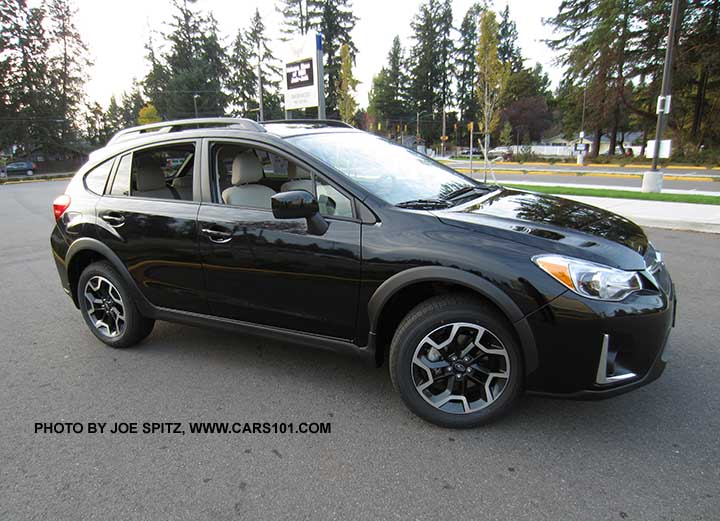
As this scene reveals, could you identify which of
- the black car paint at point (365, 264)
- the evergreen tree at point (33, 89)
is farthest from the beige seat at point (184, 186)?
the evergreen tree at point (33, 89)

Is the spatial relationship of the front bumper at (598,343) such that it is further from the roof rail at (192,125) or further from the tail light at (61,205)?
the tail light at (61,205)

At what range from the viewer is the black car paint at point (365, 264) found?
2.34 meters

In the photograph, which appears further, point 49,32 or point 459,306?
point 49,32

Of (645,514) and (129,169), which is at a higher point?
(129,169)

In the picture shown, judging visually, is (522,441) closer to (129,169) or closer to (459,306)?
(459,306)

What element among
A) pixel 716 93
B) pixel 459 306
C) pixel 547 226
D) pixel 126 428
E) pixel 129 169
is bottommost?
pixel 126 428

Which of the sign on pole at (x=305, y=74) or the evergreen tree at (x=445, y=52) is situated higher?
the evergreen tree at (x=445, y=52)

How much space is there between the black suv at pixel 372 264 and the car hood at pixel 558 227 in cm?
1

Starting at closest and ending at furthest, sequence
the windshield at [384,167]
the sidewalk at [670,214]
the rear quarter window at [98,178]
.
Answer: the windshield at [384,167], the rear quarter window at [98,178], the sidewalk at [670,214]

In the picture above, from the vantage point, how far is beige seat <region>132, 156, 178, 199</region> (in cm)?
376

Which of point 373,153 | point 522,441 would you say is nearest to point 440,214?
point 373,153

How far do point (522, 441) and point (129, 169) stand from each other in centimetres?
343

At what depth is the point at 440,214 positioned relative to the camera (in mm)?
2691

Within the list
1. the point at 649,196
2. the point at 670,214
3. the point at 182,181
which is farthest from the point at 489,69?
the point at 182,181
